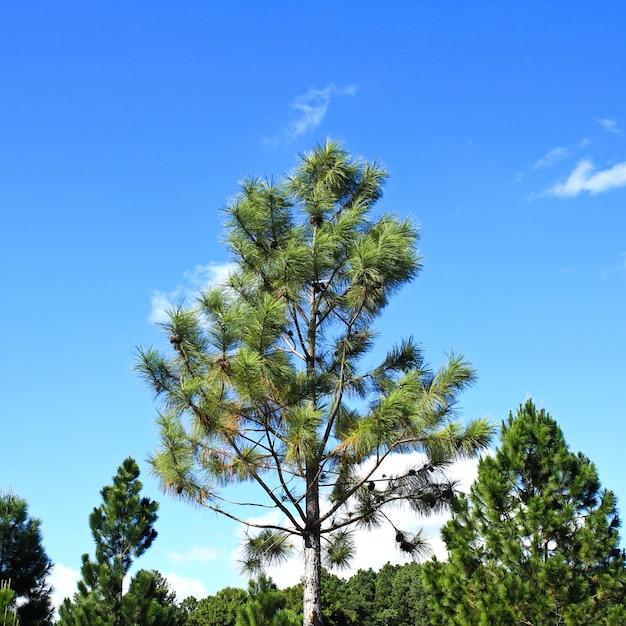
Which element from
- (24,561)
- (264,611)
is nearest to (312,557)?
(264,611)

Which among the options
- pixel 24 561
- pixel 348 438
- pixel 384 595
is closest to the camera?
pixel 348 438

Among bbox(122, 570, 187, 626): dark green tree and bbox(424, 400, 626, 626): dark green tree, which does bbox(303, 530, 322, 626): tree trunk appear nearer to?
bbox(424, 400, 626, 626): dark green tree

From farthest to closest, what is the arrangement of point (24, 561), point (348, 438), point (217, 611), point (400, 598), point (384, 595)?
1. point (384, 595)
2. point (400, 598)
3. point (217, 611)
4. point (24, 561)
5. point (348, 438)

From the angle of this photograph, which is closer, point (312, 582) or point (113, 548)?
point (312, 582)

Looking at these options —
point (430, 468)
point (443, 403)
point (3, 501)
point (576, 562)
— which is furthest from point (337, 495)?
point (3, 501)

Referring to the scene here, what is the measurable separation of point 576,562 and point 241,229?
669cm

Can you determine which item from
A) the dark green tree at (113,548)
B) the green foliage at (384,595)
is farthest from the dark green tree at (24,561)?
the green foliage at (384,595)

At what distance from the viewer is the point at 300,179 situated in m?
11.5

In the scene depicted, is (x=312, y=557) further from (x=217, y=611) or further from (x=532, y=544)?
(x=217, y=611)

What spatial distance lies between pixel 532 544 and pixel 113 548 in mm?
7154

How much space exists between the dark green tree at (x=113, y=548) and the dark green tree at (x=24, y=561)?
1.70 metres

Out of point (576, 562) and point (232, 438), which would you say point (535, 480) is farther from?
point (232, 438)

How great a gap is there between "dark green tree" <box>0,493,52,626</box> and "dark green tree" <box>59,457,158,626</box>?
66.9 inches

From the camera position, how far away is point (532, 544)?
30.4 ft
